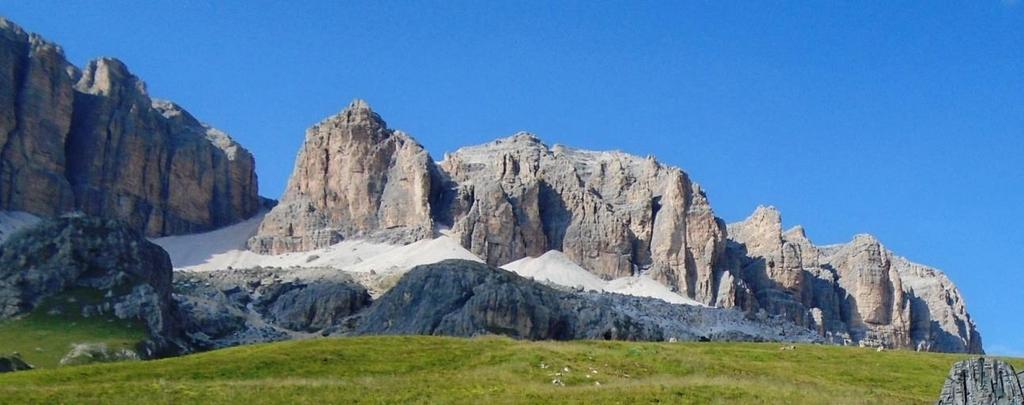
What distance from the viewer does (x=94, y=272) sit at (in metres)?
142

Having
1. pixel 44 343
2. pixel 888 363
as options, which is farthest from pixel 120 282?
pixel 888 363

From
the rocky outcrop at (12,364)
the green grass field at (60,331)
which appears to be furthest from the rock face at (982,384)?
the green grass field at (60,331)

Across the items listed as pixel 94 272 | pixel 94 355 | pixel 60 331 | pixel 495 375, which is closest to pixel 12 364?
pixel 94 355

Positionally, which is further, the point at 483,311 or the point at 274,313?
the point at 274,313

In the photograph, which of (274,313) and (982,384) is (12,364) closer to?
(982,384)

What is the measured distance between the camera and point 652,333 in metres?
173

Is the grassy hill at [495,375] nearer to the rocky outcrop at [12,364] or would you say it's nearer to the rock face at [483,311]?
the rocky outcrop at [12,364]

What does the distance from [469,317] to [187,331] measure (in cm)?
3458

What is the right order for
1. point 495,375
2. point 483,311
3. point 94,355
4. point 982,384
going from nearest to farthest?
point 982,384
point 495,375
point 94,355
point 483,311

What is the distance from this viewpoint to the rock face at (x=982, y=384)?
2739 centimetres

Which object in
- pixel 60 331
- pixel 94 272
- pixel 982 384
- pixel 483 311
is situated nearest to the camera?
pixel 982 384

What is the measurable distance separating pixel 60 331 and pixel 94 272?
68.3 feet

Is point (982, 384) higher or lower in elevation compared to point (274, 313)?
lower

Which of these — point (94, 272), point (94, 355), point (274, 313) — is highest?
point (94, 272)
